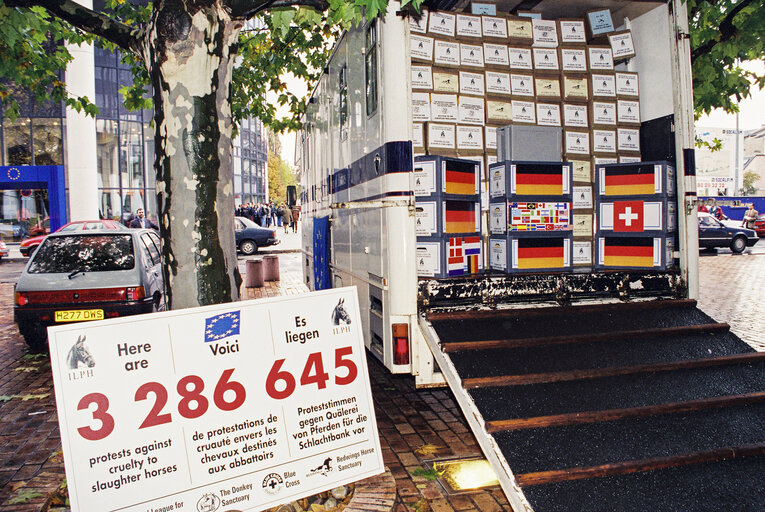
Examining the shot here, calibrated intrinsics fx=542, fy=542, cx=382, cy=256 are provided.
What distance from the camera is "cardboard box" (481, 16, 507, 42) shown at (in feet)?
16.9

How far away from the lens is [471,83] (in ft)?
16.6

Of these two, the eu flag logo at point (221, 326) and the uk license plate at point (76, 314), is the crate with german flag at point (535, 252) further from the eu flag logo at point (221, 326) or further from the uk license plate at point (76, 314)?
the uk license plate at point (76, 314)

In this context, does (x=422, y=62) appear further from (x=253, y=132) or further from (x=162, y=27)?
(x=253, y=132)

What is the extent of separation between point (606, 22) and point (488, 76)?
1.27 meters

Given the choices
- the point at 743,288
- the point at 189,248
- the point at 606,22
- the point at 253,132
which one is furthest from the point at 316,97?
the point at 253,132

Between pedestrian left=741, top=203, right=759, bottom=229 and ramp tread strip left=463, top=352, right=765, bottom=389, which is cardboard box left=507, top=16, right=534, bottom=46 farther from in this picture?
pedestrian left=741, top=203, right=759, bottom=229

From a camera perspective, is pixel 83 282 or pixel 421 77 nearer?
pixel 421 77

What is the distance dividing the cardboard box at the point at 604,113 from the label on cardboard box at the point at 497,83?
2.84 ft

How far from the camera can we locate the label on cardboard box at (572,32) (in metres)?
5.34

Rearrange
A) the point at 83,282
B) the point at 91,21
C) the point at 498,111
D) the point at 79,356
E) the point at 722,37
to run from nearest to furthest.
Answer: the point at 79,356 → the point at 91,21 → the point at 498,111 → the point at 83,282 → the point at 722,37

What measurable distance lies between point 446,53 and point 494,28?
63cm

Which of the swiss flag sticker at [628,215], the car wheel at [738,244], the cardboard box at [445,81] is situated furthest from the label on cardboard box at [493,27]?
the car wheel at [738,244]

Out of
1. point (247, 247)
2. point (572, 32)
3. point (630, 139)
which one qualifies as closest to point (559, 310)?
point (630, 139)

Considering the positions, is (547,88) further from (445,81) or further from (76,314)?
(76,314)
